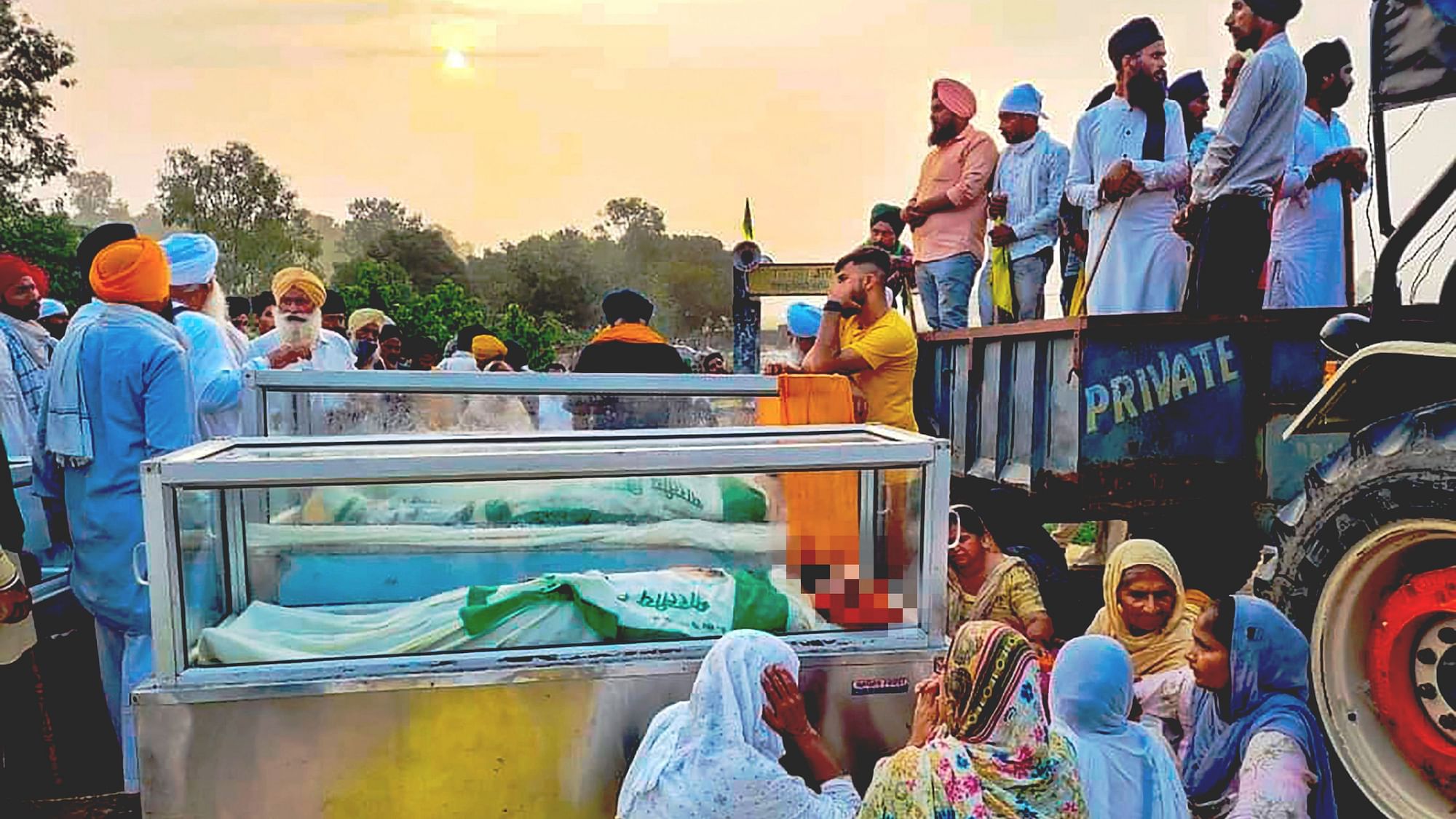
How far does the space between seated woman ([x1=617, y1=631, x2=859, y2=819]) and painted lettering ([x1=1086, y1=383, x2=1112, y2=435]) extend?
5.69 ft

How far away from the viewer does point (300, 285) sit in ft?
17.3

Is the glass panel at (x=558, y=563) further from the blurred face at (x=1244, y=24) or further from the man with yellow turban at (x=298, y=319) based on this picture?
the blurred face at (x=1244, y=24)

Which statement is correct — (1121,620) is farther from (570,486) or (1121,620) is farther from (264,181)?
(264,181)

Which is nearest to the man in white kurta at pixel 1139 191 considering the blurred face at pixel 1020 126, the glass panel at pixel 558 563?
the blurred face at pixel 1020 126

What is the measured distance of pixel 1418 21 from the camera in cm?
322

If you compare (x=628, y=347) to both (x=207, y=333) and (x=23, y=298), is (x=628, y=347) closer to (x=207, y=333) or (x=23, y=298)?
(x=207, y=333)

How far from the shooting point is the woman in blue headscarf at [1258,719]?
2613 millimetres

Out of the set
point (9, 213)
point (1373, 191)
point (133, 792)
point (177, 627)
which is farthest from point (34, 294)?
point (9, 213)

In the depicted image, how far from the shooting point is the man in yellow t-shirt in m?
4.07

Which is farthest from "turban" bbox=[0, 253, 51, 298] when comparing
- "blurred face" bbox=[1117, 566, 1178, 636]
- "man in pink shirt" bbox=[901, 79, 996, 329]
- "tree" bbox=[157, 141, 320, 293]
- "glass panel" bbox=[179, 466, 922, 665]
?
"tree" bbox=[157, 141, 320, 293]

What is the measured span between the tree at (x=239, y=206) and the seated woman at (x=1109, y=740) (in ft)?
86.5

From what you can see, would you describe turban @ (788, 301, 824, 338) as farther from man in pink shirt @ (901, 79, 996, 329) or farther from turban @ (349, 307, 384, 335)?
turban @ (349, 307, 384, 335)

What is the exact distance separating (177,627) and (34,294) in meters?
4.50

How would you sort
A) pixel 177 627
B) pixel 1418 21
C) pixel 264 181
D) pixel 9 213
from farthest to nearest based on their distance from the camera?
pixel 264 181 → pixel 9 213 → pixel 1418 21 → pixel 177 627
